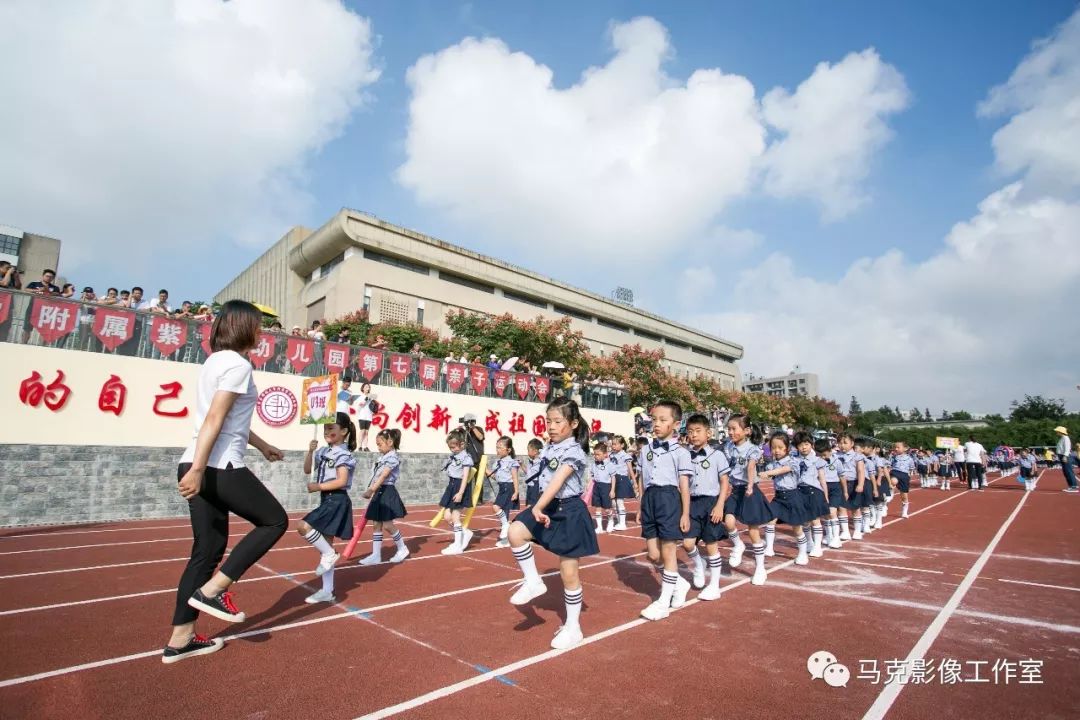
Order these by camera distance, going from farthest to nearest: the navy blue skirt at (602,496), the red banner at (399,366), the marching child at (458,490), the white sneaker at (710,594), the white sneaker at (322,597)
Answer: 1. the red banner at (399,366)
2. the navy blue skirt at (602,496)
3. the marching child at (458,490)
4. the white sneaker at (710,594)
5. the white sneaker at (322,597)

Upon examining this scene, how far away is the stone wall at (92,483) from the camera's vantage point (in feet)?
30.5

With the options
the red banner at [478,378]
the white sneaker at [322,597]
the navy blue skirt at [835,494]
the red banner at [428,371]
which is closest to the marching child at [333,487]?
the white sneaker at [322,597]

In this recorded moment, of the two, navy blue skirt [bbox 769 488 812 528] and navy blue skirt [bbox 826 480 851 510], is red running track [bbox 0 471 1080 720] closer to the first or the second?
navy blue skirt [bbox 769 488 812 528]

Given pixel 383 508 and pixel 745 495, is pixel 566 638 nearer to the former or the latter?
pixel 745 495

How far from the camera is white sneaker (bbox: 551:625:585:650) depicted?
12.3ft

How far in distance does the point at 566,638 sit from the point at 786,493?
458 centimetres

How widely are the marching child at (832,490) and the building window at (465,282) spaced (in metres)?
31.0

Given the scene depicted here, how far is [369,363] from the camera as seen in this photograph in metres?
14.0

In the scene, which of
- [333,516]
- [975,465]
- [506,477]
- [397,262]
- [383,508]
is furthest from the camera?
[397,262]

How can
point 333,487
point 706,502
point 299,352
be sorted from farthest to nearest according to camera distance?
point 299,352 → point 706,502 → point 333,487

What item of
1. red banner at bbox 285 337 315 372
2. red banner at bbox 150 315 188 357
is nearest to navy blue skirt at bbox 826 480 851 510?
red banner at bbox 285 337 315 372

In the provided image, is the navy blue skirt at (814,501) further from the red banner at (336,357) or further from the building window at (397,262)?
the building window at (397,262)

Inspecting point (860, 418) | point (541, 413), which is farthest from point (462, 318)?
point (860, 418)

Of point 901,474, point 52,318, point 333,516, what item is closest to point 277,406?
point 52,318
